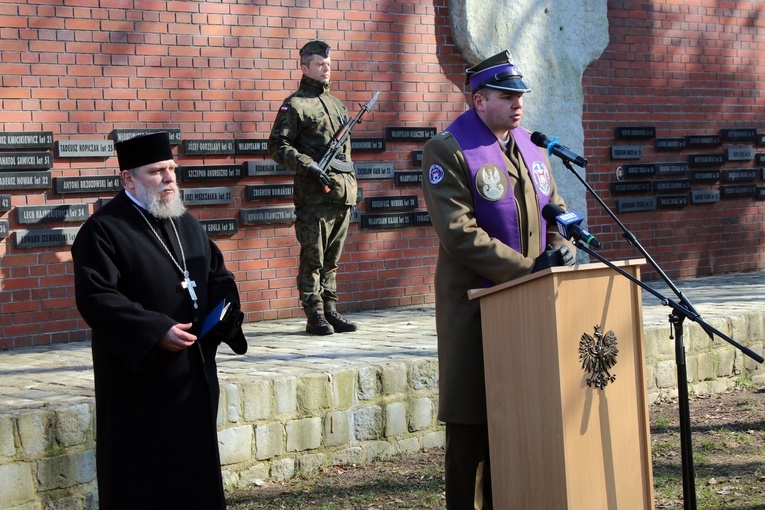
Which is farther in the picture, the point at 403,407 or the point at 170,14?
the point at 170,14

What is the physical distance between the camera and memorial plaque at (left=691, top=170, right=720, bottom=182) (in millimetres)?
12742

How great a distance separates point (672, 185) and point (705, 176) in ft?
1.85

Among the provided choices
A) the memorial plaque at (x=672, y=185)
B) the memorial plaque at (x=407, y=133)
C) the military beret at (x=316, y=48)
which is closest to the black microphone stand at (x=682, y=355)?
the military beret at (x=316, y=48)

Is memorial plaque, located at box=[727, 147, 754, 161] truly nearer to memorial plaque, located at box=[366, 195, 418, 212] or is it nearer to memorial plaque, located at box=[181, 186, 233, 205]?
memorial plaque, located at box=[366, 195, 418, 212]

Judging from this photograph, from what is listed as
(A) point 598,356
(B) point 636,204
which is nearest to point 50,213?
(A) point 598,356

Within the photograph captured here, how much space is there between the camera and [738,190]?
1315 cm

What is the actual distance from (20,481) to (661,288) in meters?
7.41

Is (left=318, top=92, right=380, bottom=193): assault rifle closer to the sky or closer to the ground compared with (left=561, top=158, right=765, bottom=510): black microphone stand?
closer to the sky

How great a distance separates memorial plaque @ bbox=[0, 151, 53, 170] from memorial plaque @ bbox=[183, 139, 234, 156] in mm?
1118

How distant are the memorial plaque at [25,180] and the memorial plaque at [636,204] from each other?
630cm

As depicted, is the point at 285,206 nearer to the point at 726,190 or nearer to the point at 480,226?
the point at 480,226

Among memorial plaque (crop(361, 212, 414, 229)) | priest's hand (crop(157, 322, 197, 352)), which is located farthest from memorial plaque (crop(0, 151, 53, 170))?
priest's hand (crop(157, 322, 197, 352))

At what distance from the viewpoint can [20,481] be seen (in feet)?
18.5

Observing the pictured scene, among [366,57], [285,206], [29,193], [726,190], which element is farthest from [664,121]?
[29,193]
